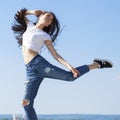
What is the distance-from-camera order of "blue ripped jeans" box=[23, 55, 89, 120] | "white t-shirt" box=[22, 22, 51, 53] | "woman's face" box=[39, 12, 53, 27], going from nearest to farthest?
"blue ripped jeans" box=[23, 55, 89, 120], "white t-shirt" box=[22, 22, 51, 53], "woman's face" box=[39, 12, 53, 27]

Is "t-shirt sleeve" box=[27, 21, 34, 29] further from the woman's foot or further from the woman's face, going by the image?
the woman's foot

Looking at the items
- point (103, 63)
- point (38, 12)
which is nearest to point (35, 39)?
point (38, 12)

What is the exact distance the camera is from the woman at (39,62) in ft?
26.8

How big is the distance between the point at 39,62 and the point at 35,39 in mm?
442

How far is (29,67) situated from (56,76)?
1.84 feet

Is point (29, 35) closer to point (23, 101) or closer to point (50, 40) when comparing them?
point (50, 40)

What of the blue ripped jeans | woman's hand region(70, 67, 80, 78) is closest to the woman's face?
the blue ripped jeans

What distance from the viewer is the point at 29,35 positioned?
8.47 metres

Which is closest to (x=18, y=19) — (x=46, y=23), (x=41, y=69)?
(x=46, y=23)

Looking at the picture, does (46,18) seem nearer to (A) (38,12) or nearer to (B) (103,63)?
(A) (38,12)

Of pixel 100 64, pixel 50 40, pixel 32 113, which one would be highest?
pixel 50 40

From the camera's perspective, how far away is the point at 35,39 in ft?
27.5

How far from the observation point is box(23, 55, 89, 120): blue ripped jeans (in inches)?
321

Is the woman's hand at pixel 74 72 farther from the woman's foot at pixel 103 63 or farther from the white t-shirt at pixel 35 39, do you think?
the woman's foot at pixel 103 63
